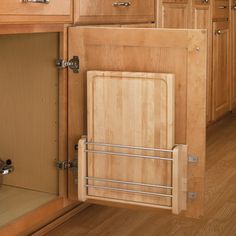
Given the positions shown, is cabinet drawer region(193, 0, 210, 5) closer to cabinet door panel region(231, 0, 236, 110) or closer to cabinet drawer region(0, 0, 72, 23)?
cabinet door panel region(231, 0, 236, 110)

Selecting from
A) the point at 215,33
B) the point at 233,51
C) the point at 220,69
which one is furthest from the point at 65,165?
the point at 233,51

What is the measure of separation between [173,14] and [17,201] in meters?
1.36

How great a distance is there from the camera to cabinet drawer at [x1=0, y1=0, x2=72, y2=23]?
152 centimetres

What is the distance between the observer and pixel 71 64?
5.99 ft

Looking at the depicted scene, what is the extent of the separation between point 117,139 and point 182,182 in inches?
9.5

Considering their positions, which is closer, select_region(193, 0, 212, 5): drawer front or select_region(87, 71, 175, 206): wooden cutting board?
select_region(87, 71, 175, 206): wooden cutting board

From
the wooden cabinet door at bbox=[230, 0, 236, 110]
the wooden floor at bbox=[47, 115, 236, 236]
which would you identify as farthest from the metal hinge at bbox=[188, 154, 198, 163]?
the wooden cabinet door at bbox=[230, 0, 236, 110]

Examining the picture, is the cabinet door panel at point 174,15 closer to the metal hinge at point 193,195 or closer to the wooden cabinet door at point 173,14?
→ the wooden cabinet door at point 173,14

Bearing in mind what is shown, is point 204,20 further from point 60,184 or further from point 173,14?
point 60,184

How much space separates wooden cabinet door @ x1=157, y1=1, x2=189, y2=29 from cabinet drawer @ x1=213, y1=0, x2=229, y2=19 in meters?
0.54

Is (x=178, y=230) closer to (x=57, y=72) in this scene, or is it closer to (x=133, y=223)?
(x=133, y=223)

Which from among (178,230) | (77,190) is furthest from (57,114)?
(178,230)

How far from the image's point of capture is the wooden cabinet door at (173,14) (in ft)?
8.74

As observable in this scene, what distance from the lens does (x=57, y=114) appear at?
191 centimetres
